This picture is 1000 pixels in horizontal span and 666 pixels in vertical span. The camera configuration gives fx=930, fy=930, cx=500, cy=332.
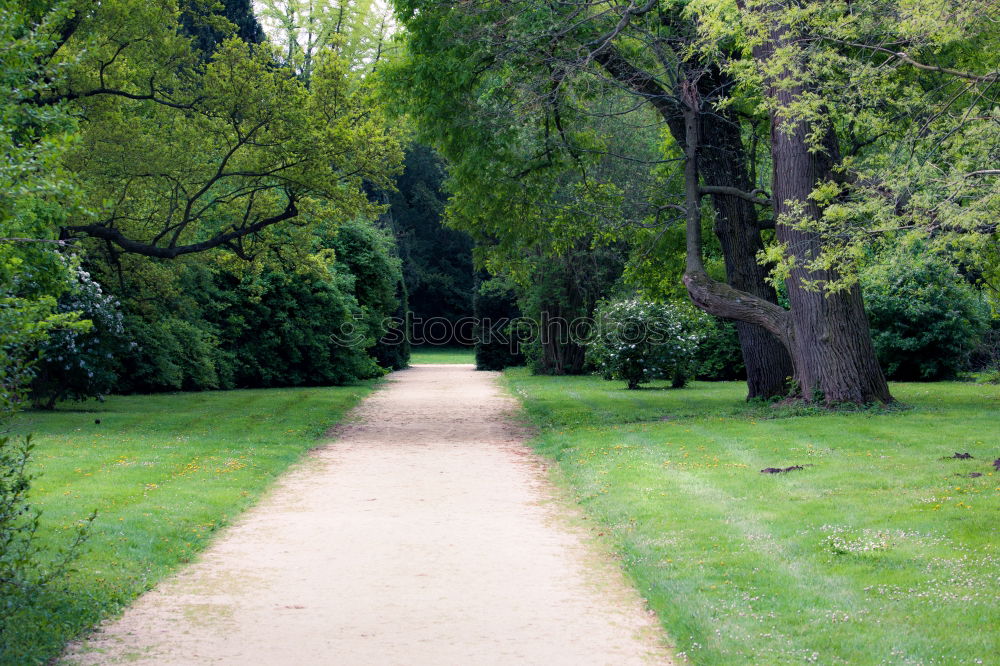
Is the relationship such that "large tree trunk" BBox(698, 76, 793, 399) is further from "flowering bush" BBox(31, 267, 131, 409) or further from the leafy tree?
"flowering bush" BBox(31, 267, 131, 409)

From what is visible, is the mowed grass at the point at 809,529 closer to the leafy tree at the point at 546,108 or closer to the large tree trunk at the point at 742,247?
the large tree trunk at the point at 742,247

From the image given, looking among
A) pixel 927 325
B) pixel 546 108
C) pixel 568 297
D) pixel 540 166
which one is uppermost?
pixel 546 108

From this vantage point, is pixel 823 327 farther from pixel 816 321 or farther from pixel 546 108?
pixel 546 108

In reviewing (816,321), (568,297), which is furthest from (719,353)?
(816,321)

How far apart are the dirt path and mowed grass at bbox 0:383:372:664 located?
235mm

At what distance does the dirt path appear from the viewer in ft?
16.1

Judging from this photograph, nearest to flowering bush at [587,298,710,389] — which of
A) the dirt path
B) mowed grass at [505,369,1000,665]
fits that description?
mowed grass at [505,369,1000,665]

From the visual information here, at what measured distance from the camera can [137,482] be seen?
9648 millimetres

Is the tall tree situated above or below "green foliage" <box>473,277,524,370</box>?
above

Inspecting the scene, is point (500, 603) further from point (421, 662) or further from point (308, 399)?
point (308, 399)

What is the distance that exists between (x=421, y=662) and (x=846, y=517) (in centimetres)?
423

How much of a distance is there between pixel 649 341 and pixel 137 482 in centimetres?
1556

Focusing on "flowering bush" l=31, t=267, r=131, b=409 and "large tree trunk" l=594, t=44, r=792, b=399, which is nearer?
"flowering bush" l=31, t=267, r=131, b=409

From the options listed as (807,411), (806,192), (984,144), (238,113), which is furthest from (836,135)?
(238,113)
